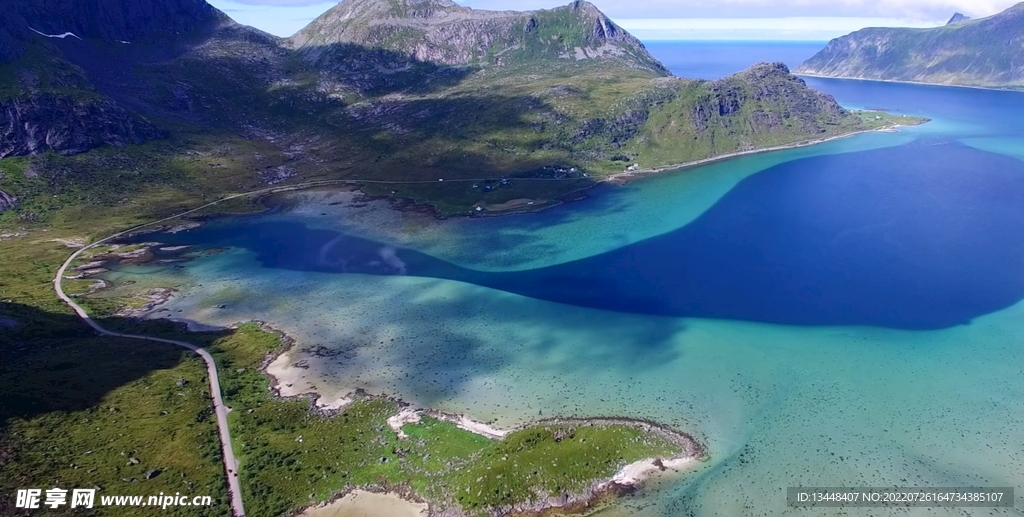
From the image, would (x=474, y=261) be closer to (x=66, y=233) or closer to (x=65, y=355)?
(x=65, y=355)

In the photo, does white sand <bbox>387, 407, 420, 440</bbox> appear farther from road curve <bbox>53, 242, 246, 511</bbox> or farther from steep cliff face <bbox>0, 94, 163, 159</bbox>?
steep cliff face <bbox>0, 94, 163, 159</bbox>

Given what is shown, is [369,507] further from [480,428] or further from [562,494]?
[562,494]

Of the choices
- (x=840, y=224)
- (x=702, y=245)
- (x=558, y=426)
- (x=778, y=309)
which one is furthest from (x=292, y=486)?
(x=840, y=224)

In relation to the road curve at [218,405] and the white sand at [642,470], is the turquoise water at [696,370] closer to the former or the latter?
the white sand at [642,470]

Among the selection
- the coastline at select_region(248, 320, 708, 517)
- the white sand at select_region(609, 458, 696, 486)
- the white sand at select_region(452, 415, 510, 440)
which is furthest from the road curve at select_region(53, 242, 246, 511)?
the white sand at select_region(609, 458, 696, 486)

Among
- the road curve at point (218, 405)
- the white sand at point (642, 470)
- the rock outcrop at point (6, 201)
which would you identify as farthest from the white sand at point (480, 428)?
the rock outcrop at point (6, 201)

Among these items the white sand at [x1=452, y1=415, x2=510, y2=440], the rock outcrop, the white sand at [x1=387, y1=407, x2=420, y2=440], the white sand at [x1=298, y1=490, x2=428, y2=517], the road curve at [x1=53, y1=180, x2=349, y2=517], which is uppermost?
the rock outcrop
